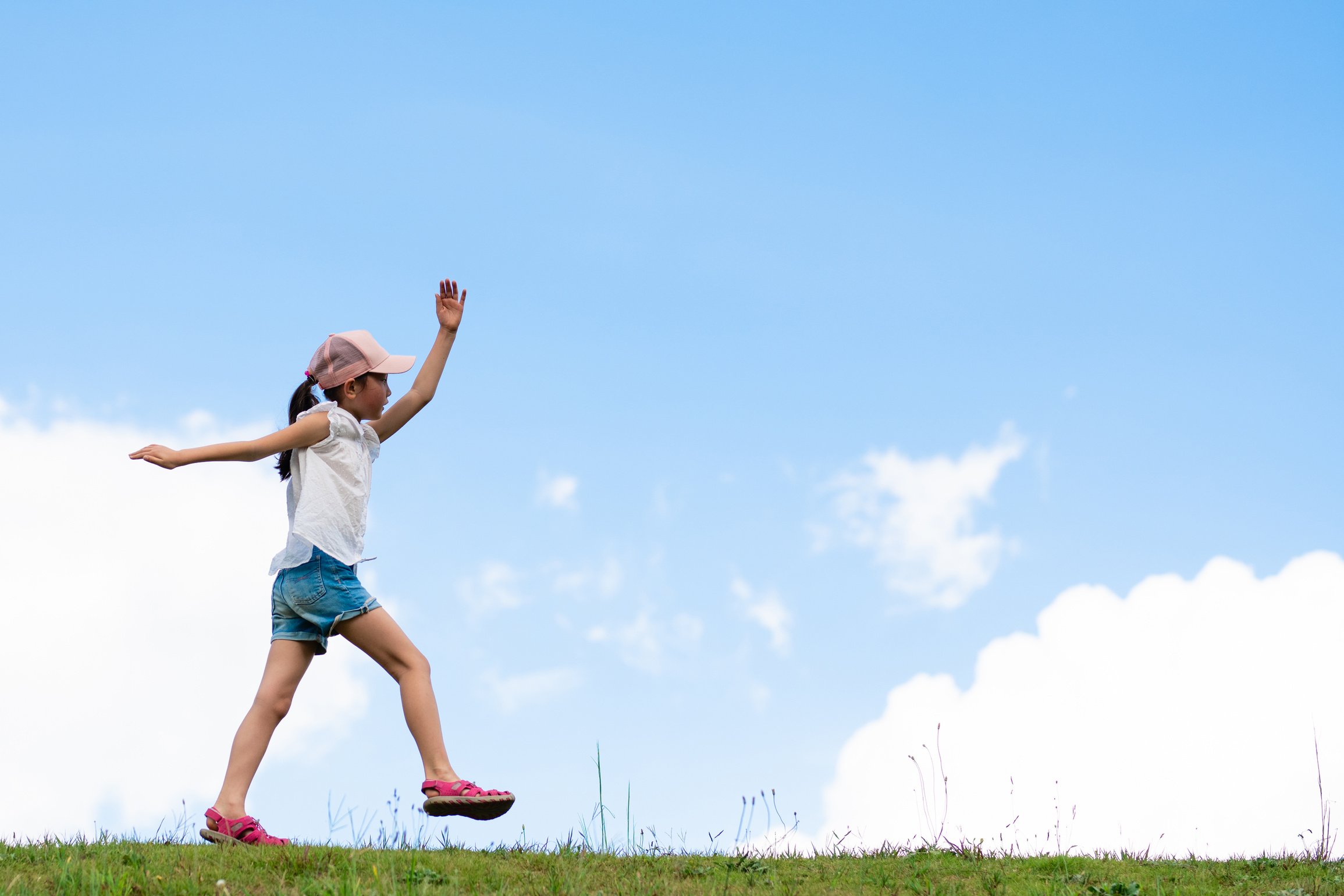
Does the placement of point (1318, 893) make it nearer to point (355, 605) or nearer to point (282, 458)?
point (355, 605)

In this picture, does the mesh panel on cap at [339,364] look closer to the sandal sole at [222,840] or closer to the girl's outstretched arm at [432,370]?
the girl's outstretched arm at [432,370]

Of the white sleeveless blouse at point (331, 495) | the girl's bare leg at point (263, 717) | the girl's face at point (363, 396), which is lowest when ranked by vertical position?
the girl's bare leg at point (263, 717)

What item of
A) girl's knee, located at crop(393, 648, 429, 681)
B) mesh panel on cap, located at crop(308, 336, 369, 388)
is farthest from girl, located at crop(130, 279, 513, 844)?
mesh panel on cap, located at crop(308, 336, 369, 388)

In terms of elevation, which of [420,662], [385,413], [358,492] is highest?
[385,413]

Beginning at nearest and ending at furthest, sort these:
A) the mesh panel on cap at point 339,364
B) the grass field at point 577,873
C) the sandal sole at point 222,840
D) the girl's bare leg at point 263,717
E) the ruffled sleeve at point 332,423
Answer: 1. the grass field at point 577,873
2. the sandal sole at point 222,840
3. the girl's bare leg at point 263,717
4. the ruffled sleeve at point 332,423
5. the mesh panel on cap at point 339,364

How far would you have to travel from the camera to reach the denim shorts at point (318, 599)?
6.36m

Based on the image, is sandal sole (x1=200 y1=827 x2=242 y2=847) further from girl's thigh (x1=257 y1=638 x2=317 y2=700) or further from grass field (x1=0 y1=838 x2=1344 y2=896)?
girl's thigh (x1=257 y1=638 x2=317 y2=700)

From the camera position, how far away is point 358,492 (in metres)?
6.59

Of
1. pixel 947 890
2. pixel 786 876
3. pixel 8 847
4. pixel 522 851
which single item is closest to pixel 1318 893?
pixel 947 890

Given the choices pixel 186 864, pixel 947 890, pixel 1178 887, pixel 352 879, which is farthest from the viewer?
pixel 1178 887

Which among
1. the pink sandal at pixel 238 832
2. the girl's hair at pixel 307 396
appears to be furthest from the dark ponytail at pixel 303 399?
the pink sandal at pixel 238 832

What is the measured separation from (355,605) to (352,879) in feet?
6.03

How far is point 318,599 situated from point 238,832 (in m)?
1.25

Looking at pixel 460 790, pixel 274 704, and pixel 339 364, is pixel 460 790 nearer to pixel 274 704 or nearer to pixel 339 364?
pixel 274 704
